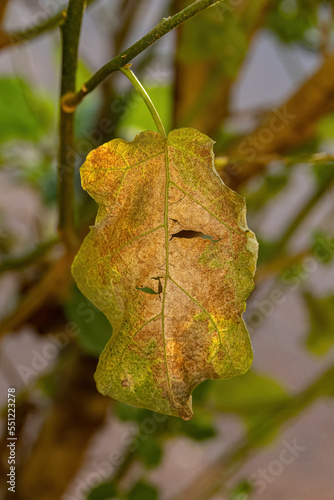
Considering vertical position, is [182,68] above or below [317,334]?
above

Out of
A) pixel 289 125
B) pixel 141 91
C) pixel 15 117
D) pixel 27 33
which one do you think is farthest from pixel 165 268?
pixel 15 117

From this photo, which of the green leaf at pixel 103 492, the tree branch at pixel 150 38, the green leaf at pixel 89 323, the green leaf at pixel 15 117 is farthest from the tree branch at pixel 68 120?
the green leaf at pixel 15 117

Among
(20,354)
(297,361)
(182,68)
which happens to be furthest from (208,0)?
(297,361)

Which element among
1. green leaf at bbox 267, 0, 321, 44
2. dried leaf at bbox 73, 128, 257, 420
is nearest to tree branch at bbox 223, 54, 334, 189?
green leaf at bbox 267, 0, 321, 44

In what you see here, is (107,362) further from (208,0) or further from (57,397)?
(57,397)

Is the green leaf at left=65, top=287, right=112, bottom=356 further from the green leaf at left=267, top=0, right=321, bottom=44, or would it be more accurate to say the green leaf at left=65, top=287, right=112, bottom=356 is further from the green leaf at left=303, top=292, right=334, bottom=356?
the green leaf at left=267, top=0, right=321, bottom=44

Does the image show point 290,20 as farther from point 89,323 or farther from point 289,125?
point 89,323

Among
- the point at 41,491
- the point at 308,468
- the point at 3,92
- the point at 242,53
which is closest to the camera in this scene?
the point at 242,53
